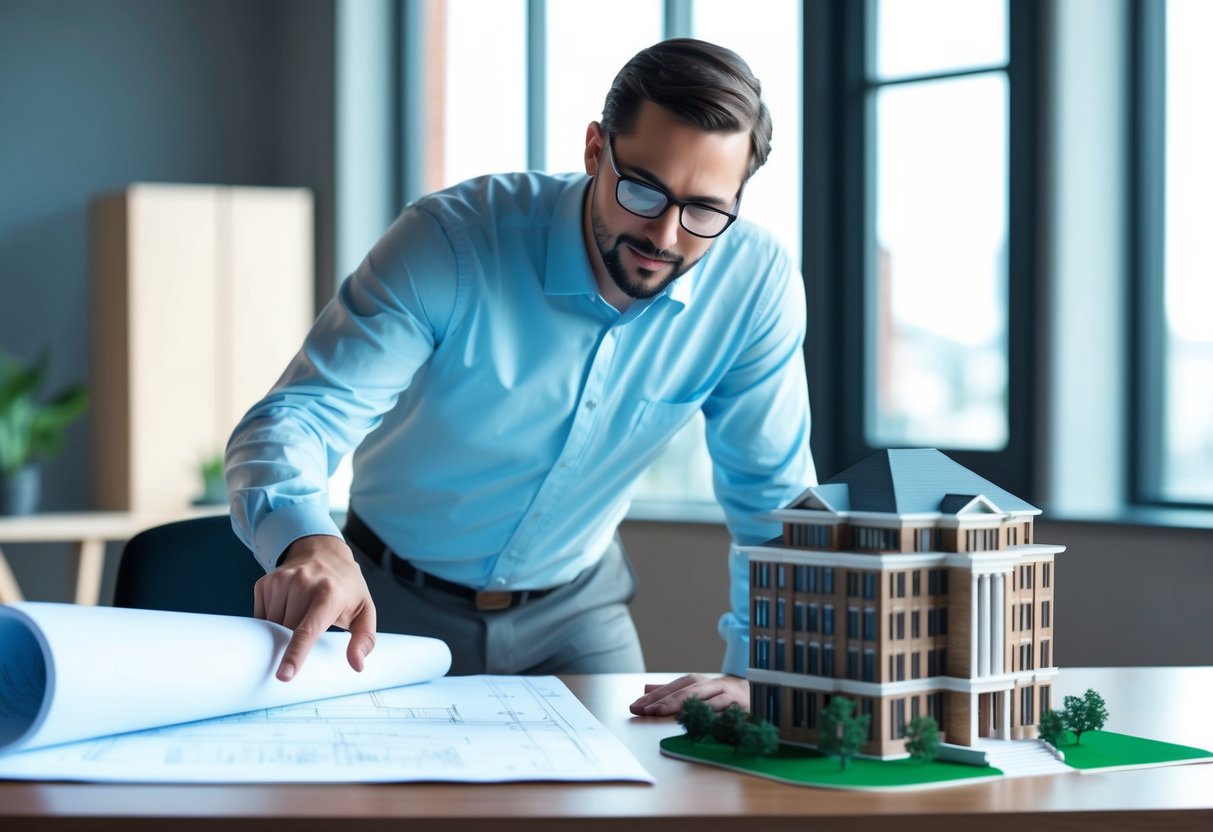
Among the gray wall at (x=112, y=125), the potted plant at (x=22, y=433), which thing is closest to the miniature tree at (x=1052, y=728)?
the potted plant at (x=22, y=433)

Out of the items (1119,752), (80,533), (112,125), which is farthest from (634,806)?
(112,125)

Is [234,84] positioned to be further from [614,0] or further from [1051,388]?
[1051,388]

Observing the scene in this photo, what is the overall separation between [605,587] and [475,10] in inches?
141

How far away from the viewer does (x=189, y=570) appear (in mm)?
1870

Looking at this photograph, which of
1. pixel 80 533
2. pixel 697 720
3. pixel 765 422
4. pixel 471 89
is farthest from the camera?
pixel 471 89

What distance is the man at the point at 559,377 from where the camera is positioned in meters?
1.66

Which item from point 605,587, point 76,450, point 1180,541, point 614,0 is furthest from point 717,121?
point 76,450

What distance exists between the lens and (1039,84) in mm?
3361

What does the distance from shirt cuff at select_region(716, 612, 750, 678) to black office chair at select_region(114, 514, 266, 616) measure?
660mm

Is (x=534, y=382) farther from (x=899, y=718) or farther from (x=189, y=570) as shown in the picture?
(x=899, y=718)

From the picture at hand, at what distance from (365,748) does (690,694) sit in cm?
39

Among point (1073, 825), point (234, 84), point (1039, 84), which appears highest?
point (234, 84)

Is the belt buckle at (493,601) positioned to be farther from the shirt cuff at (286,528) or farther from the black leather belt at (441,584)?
the shirt cuff at (286,528)

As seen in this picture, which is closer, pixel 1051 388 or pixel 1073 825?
pixel 1073 825
